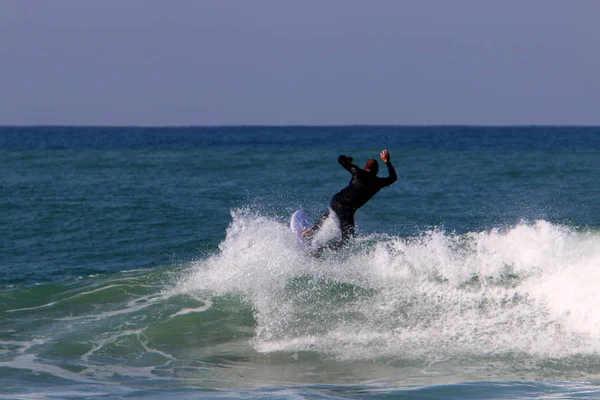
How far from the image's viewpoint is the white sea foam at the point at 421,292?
10383mm

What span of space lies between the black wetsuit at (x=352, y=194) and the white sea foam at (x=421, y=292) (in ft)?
1.79

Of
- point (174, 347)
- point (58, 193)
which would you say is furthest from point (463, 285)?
point (58, 193)

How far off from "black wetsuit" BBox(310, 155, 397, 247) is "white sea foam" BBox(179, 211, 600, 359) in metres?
0.55

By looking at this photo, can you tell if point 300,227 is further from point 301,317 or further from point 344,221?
point 301,317

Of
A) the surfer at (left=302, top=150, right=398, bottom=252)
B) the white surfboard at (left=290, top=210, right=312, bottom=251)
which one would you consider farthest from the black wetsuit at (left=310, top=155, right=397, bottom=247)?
the white surfboard at (left=290, top=210, right=312, bottom=251)

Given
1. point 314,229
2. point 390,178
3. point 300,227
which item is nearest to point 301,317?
point 314,229

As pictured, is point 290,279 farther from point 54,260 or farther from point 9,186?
point 9,186

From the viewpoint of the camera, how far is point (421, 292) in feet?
38.7

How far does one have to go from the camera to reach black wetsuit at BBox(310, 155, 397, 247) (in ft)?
40.7

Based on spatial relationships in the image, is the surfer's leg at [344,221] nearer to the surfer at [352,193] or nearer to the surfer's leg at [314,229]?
the surfer at [352,193]

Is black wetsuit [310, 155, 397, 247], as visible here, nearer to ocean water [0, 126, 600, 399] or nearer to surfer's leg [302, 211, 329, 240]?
surfer's leg [302, 211, 329, 240]

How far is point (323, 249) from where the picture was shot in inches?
501

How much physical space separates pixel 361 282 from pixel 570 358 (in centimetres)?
354

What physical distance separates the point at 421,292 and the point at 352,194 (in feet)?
5.62
